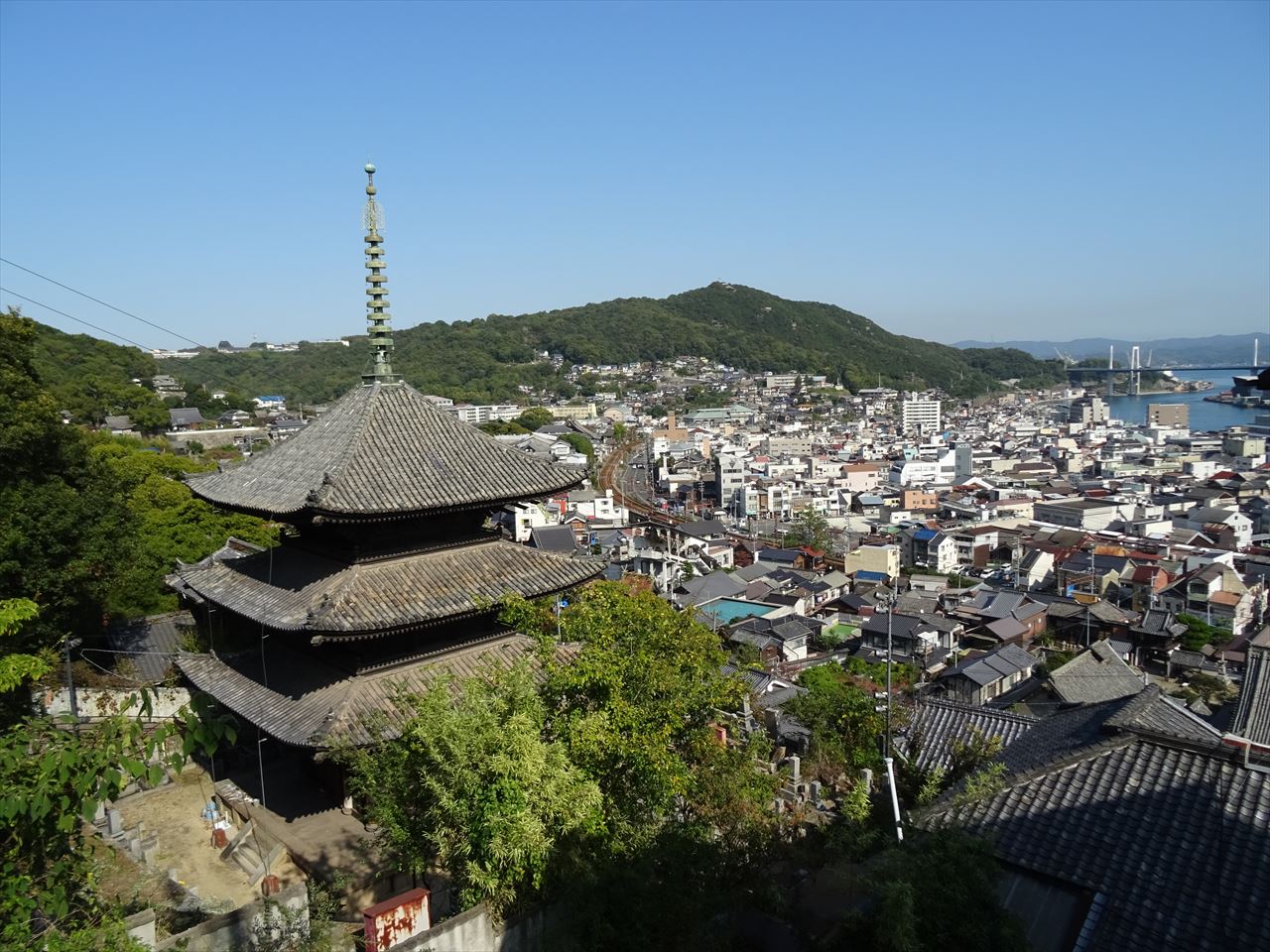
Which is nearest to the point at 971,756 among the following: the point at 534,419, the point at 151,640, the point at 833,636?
the point at 151,640

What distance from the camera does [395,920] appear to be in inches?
357

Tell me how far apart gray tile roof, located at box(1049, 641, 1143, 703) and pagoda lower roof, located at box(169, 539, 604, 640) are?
25685 millimetres

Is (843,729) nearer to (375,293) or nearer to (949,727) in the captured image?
(949,727)

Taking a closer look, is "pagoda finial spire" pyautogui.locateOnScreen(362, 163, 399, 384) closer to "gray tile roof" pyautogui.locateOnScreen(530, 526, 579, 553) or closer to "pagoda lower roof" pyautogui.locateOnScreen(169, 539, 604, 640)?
"pagoda lower roof" pyautogui.locateOnScreen(169, 539, 604, 640)

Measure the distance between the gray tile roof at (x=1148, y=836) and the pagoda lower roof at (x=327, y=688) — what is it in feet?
22.1

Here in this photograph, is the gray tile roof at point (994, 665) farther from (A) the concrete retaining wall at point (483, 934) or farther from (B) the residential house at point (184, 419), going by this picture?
(B) the residential house at point (184, 419)

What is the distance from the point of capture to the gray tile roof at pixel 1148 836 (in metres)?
8.14

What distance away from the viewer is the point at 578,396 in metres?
183

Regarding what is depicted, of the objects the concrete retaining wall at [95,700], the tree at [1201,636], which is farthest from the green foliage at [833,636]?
the concrete retaining wall at [95,700]

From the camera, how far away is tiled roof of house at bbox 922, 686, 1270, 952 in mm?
8164

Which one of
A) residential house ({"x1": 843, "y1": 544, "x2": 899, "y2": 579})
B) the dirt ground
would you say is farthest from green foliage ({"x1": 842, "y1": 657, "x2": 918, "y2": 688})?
the dirt ground

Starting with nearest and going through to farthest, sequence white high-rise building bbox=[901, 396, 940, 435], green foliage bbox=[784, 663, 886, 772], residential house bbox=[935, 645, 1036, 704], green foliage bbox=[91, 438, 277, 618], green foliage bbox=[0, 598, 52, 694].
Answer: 1. green foliage bbox=[0, 598, 52, 694]
2. green foliage bbox=[784, 663, 886, 772]
3. green foliage bbox=[91, 438, 277, 618]
4. residential house bbox=[935, 645, 1036, 704]
5. white high-rise building bbox=[901, 396, 940, 435]

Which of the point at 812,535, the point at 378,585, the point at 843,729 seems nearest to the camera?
the point at 378,585

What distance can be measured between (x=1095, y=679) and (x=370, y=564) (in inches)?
1238
